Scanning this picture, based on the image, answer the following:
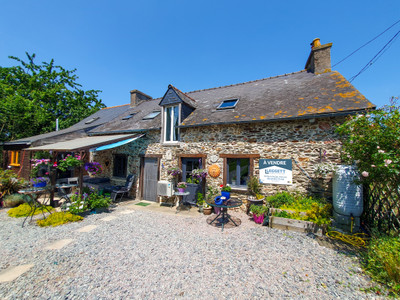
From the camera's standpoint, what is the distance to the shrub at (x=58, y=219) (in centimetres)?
619

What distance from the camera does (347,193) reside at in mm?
5480

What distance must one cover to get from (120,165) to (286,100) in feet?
36.9

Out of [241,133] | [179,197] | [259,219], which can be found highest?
[241,133]

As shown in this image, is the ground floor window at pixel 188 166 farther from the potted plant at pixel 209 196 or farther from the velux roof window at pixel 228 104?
the velux roof window at pixel 228 104

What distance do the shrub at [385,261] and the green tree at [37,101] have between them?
24.5 meters

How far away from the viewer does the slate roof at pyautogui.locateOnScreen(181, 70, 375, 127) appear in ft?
22.7

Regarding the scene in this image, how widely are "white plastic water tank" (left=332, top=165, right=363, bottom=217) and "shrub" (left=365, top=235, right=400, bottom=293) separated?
113 cm

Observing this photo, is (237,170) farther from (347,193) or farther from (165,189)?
(347,193)

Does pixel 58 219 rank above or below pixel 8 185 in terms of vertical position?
below

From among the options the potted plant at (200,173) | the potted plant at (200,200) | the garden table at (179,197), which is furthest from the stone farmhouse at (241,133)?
the garden table at (179,197)

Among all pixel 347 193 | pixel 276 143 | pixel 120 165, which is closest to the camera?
pixel 347 193

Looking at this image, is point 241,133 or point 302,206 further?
point 241,133

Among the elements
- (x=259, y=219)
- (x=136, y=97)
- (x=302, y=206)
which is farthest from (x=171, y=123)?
(x=136, y=97)

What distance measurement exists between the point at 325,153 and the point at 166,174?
777 centimetres
